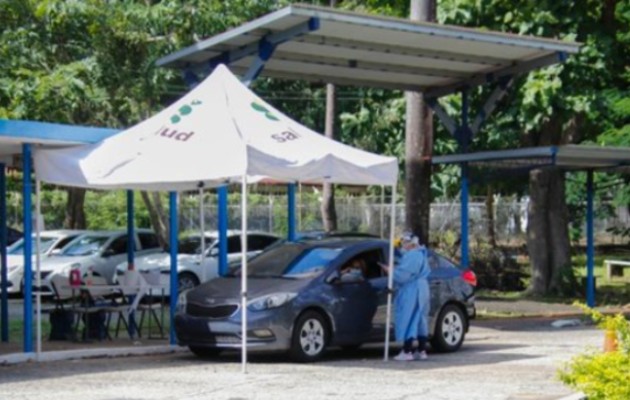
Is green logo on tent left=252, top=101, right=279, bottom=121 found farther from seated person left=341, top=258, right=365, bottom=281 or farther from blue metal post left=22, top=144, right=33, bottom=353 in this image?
blue metal post left=22, top=144, right=33, bottom=353

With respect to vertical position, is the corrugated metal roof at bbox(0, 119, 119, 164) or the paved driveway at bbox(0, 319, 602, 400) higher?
the corrugated metal roof at bbox(0, 119, 119, 164)

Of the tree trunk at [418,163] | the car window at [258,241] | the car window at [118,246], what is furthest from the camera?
the car window at [258,241]

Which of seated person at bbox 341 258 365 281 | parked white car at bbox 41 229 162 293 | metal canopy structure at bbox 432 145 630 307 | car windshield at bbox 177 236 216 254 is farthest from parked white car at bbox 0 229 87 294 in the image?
seated person at bbox 341 258 365 281

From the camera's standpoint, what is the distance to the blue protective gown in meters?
15.7

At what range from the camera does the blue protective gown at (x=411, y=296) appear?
51.6 feet

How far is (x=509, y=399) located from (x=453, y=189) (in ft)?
88.0

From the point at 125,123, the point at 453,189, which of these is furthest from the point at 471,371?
the point at 453,189

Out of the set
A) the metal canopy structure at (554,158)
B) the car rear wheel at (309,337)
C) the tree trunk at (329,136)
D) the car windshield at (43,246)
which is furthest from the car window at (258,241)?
the car rear wheel at (309,337)

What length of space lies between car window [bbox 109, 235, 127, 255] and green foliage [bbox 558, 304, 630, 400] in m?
18.5

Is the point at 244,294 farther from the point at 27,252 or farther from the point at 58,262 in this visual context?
the point at 58,262

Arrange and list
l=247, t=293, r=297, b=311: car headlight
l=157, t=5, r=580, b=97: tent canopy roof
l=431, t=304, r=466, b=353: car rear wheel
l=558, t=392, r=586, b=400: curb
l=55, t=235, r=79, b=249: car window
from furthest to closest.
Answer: l=55, t=235, r=79, b=249: car window, l=157, t=5, r=580, b=97: tent canopy roof, l=431, t=304, r=466, b=353: car rear wheel, l=247, t=293, r=297, b=311: car headlight, l=558, t=392, r=586, b=400: curb

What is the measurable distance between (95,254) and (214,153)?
42.8ft

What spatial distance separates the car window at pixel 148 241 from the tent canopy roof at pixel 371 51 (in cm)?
843

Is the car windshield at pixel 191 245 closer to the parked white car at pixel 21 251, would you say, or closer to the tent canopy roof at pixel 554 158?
the parked white car at pixel 21 251
